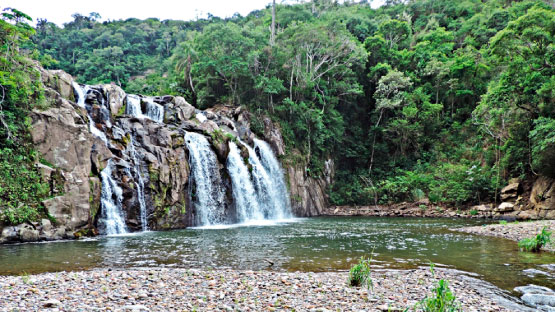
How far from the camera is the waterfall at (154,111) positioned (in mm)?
22797

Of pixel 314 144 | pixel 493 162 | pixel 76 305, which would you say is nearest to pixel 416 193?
pixel 493 162

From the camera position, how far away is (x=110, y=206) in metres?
15.7

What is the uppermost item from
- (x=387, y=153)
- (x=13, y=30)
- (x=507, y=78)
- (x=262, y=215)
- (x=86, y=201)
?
(x=13, y=30)

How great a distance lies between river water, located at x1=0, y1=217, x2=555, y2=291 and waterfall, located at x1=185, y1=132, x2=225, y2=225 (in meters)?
6.42

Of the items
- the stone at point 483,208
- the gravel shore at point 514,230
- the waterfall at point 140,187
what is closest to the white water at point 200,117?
the waterfall at point 140,187

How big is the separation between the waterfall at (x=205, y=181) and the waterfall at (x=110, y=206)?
15.9ft

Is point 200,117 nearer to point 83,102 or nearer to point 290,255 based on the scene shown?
point 83,102

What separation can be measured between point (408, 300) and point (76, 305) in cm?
543

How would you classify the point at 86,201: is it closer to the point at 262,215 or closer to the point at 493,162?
the point at 262,215

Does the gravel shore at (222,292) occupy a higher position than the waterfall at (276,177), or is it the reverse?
the waterfall at (276,177)

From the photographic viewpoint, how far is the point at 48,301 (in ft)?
16.1

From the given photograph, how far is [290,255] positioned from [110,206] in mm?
10276

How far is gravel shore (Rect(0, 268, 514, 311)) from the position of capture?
16.4 feet

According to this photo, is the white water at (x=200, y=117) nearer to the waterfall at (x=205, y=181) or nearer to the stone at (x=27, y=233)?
the waterfall at (x=205, y=181)
